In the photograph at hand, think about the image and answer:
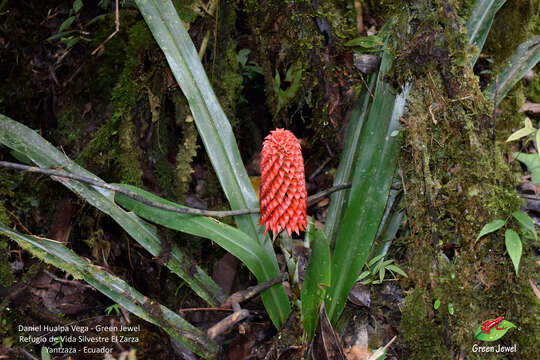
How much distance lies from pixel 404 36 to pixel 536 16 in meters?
1.16

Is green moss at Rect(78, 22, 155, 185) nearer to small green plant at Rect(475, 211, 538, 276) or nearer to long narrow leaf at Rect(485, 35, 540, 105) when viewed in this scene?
small green plant at Rect(475, 211, 538, 276)

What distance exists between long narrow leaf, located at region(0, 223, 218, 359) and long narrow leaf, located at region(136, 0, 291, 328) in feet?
1.05

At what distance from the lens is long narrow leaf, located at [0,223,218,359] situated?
1.50 m

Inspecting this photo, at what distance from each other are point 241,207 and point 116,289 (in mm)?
580

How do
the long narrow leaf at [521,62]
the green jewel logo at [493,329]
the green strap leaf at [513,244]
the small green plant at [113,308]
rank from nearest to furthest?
the green strap leaf at [513,244] < the green jewel logo at [493,329] < the long narrow leaf at [521,62] < the small green plant at [113,308]

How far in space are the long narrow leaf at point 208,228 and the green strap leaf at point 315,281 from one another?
250 mm

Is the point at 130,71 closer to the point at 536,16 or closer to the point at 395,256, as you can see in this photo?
the point at 395,256

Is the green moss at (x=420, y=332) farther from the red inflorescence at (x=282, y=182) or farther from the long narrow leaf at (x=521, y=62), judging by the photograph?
the long narrow leaf at (x=521, y=62)

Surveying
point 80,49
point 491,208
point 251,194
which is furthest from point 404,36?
point 80,49

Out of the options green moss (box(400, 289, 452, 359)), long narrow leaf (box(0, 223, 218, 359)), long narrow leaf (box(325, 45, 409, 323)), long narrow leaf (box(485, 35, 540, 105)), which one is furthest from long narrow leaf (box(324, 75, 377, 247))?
long narrow leaf (box(0, 223, 218, 359))

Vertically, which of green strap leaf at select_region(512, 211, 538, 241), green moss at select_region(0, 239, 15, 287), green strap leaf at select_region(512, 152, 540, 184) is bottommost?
green strap leaf at select_region(512, 211, 538, 241)

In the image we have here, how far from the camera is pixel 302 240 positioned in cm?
224

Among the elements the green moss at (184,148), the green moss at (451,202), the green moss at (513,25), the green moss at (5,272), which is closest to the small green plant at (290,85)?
the green moss at (184,148)

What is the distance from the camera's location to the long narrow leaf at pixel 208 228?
161 cm
